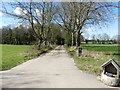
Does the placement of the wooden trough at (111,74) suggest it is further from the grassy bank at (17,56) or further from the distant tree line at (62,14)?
the distant tree line at (62,14)

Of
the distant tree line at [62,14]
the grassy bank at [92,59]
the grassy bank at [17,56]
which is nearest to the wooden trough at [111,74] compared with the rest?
the grassy bank at [92,59]

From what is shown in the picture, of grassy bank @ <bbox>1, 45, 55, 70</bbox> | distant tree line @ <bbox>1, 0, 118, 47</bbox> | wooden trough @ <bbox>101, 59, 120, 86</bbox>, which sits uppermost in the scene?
distant tree line @ <bbox>1, 0, 118, 47</bbox>

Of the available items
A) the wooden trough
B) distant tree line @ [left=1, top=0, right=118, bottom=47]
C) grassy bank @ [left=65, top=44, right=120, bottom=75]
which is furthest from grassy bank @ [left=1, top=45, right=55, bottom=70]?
the wooden trough

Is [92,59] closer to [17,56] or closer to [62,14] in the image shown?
[17,56]

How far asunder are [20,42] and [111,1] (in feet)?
151

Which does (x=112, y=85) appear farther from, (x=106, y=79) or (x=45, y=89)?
(x=45, y=89)

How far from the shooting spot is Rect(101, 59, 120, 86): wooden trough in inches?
142

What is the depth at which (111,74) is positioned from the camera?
3.83 m

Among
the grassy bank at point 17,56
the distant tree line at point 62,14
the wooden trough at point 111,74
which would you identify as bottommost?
the grassy bank at point 17,56

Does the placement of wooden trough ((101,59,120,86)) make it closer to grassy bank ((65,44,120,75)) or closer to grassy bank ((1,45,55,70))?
grassy bank ((65,44,120,75))

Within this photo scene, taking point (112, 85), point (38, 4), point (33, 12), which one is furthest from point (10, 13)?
point (112, 85)

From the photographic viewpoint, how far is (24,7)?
14.6 meters

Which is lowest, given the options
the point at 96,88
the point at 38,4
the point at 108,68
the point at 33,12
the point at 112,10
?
the point at 96,88

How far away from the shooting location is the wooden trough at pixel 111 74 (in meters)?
3.61
